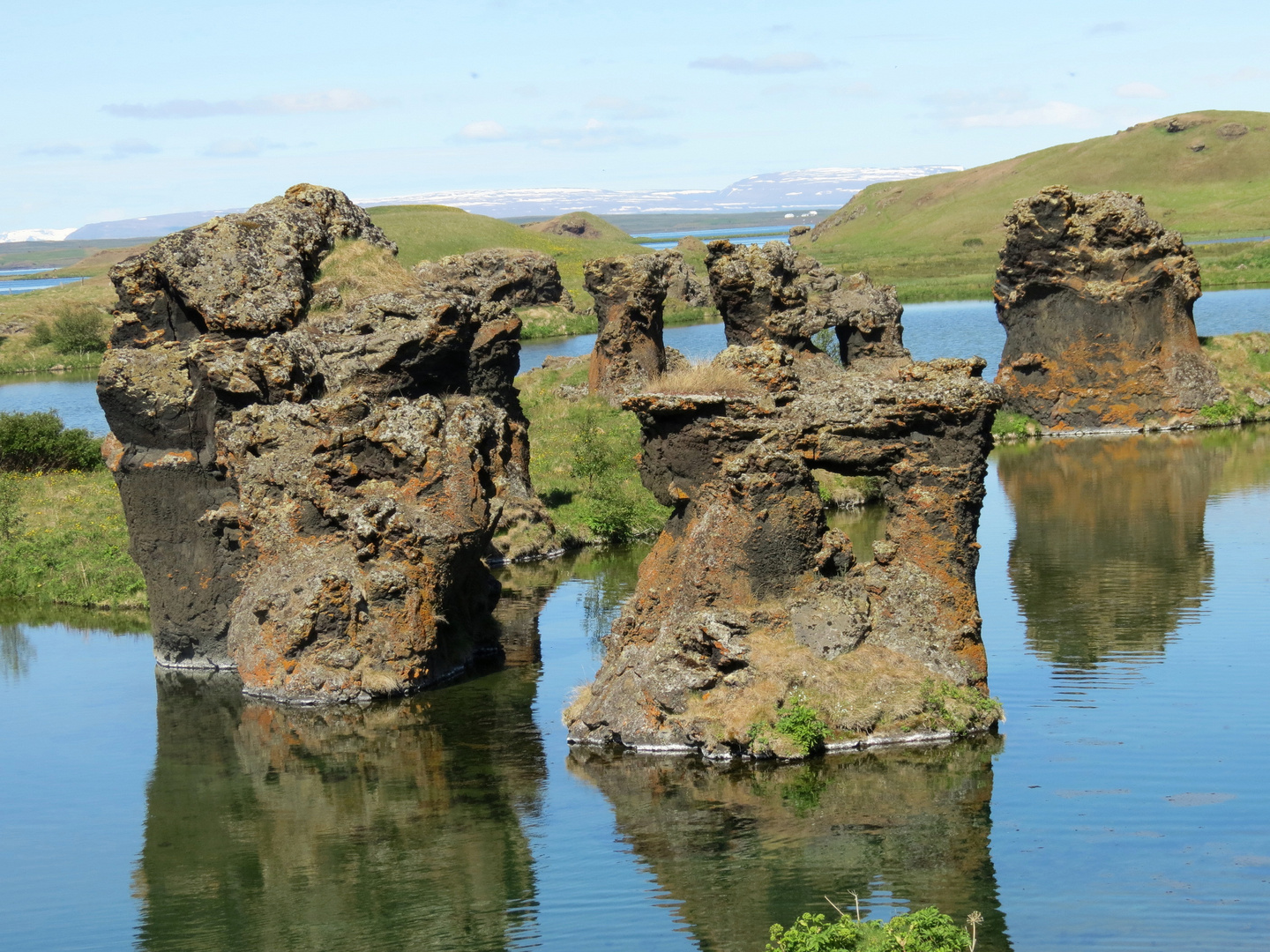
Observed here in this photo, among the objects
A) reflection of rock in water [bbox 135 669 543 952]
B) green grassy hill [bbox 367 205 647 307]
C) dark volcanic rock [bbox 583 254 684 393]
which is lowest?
reflection of rock in water [bbox 135 669 543 952]

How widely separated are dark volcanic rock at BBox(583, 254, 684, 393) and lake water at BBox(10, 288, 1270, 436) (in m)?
6.94

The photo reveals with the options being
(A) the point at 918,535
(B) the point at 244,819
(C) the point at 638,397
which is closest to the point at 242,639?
(B) the point at 244,819

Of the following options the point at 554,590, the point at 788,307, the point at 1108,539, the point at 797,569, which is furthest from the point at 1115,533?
the point at 797,569

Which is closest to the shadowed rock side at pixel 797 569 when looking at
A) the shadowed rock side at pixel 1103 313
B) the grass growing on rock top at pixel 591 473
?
the grass growing on rock top at pixel 591 473

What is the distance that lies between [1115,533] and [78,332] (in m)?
95.4

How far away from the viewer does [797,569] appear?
2456 centimetres

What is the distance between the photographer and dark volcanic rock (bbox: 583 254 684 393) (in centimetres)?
6294

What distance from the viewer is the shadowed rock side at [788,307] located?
51.3 meters

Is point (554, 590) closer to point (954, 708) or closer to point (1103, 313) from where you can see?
point (954, 708)

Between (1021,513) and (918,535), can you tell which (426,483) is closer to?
(918,535)

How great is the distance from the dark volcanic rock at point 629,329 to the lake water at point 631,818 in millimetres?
32376

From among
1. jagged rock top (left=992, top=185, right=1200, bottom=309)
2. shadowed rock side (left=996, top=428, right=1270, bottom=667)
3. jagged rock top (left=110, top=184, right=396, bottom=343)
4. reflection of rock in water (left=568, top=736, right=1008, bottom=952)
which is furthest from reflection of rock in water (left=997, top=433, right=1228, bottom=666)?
jagged rock top (left=110, top=184, right=396, bottom=343)

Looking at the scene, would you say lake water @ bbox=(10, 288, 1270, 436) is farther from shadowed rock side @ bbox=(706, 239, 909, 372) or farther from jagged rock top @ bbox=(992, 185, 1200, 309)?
jagged rock top @ bbox=(992, 185, 1200, 309)

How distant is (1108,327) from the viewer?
2290 inches
